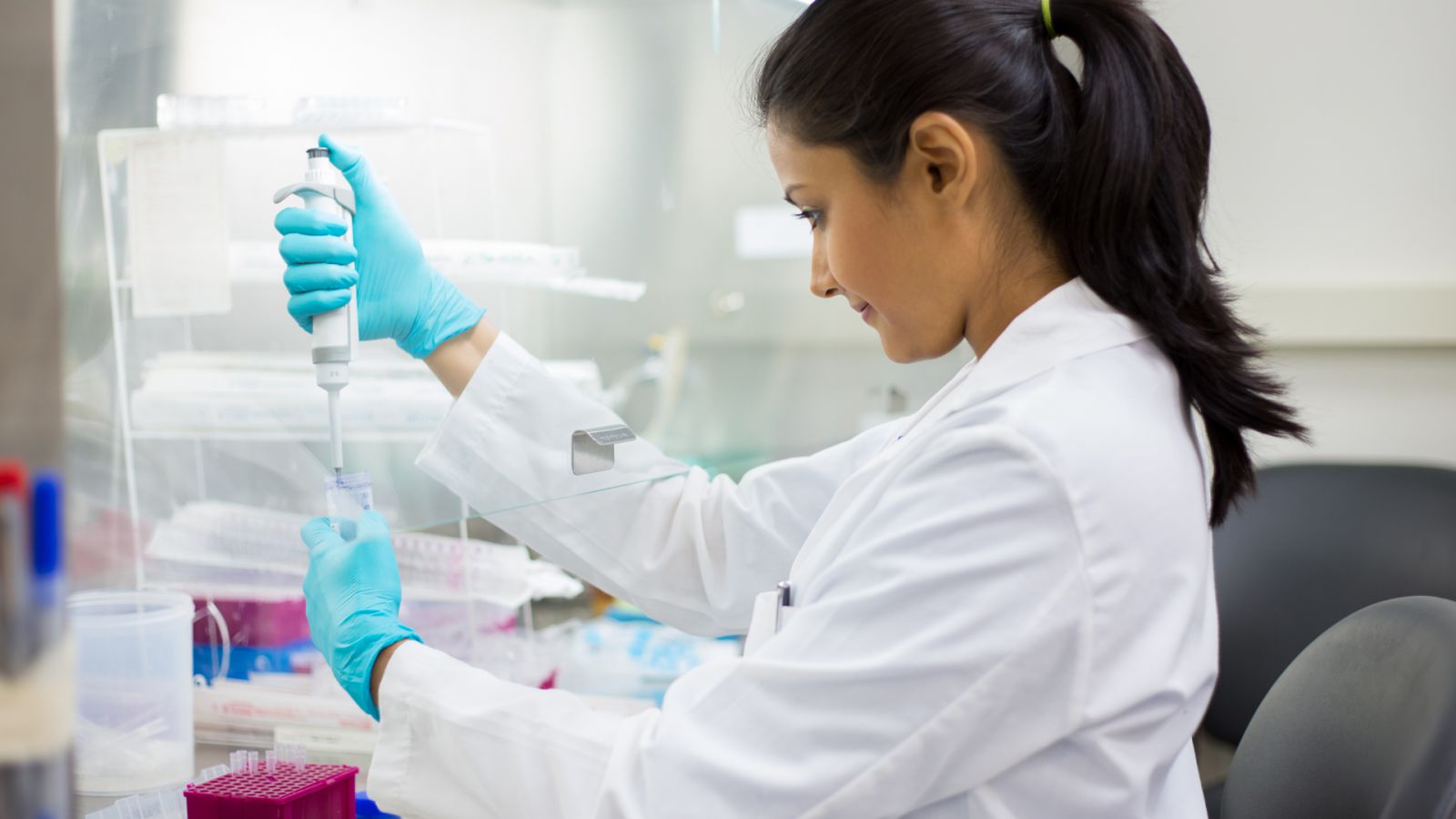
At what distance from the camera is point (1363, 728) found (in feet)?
3.28

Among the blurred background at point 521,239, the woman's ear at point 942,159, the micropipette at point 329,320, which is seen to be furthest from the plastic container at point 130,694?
the woman's ear at point 942,159

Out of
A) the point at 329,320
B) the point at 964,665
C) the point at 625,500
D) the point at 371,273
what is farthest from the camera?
the point at 625,500

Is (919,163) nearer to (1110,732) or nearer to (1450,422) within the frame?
(1110,732)

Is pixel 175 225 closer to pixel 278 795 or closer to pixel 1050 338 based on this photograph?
pixel 278 795

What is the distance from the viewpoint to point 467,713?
89cm

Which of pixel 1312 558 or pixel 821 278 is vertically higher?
pixel 821 278

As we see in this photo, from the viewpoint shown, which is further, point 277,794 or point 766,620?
point 766,620

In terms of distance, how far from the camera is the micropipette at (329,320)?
3.20 feet

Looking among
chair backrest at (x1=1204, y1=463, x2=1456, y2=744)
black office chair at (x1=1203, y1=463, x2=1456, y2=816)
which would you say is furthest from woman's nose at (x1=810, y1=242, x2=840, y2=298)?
black office chair at (x1=1203, y1=463, x2=1456, y2=816)

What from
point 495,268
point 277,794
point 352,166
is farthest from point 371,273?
point 277,794

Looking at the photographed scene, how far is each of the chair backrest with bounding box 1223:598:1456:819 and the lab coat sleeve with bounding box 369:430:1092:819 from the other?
0.33m

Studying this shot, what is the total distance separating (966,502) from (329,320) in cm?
56

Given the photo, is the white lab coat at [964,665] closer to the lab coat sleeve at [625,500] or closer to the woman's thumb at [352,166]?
the lab coat sleeve at [625,500]

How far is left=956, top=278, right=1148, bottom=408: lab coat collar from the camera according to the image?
888 millimetres
